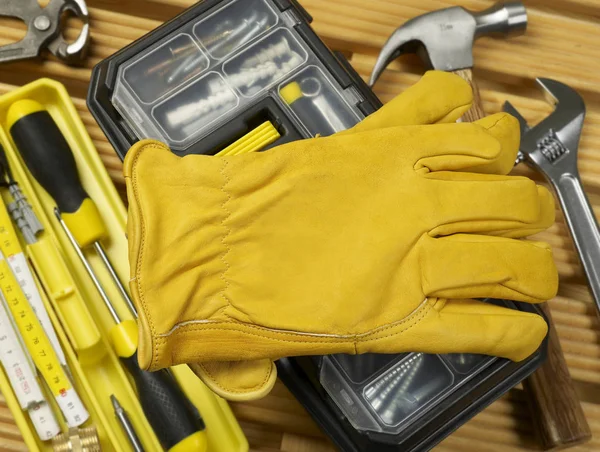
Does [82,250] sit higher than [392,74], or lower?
lower

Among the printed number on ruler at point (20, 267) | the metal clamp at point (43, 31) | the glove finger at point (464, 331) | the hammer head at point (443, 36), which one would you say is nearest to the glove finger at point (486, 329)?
the glove finger at point (464, 331)

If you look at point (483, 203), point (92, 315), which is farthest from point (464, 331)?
point (92, 315)

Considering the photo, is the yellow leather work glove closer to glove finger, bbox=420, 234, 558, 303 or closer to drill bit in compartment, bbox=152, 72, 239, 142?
glove finger, bbox=420, 234, 558, 303

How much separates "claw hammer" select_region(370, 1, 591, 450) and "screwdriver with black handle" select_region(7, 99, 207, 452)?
16.8 inches

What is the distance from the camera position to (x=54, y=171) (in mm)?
770

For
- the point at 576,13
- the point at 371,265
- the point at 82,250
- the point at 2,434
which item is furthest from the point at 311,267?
the point at 576,13

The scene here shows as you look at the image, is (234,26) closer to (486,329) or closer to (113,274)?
(113,274)

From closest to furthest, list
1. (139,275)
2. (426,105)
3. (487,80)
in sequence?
(139,275), (426,105), (487,80)

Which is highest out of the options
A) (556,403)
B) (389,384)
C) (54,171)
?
(54,171)

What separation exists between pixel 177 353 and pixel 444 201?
301 millimetres

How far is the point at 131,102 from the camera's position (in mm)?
749

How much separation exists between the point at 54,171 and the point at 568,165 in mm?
685

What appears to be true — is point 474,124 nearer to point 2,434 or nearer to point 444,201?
point 444,201

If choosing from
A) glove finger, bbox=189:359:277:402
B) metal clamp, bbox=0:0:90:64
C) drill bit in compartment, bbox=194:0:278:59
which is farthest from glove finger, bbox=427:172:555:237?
metal clamp, bbox=0:0:90:64
